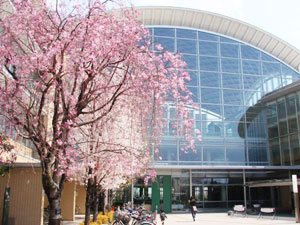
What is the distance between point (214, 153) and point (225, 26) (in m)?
12.2

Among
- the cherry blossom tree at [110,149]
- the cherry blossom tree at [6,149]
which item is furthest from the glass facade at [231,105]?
the cherry blossom tree at [6,149]

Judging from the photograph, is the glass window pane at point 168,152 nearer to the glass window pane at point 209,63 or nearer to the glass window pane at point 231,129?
the glass window pane at point 231,129

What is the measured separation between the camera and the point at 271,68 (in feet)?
111

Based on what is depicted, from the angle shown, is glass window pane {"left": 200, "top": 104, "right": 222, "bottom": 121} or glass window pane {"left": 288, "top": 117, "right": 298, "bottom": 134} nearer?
glass window pane {"left": 288, "top": 117, "right": 298, "bottom": 134}

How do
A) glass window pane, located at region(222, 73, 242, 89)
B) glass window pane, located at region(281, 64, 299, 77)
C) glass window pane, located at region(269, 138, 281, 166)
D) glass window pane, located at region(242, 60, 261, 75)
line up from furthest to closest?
1. glass window pane, located at region(281, 64, 299, 77)
2. glass window pane, located at region(242, 60, 261, 75)
3. glass window pane, located at region(222, 73, 242, 89)
4. glass window pane, located at region(269, 138, 281, 166)

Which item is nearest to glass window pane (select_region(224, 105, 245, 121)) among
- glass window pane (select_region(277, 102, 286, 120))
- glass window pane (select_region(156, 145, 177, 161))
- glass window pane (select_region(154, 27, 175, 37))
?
glass window pane (select_region(277, 102, 286, 120))

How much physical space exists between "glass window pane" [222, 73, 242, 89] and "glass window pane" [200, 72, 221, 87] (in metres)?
0.56

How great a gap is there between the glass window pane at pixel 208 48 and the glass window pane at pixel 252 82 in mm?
3586

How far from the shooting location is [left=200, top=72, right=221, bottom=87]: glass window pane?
1247 inches

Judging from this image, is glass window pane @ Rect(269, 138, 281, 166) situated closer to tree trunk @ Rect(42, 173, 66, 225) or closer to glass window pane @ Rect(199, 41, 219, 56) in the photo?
glass window pane @ Rect(199, 41, 219, 56)

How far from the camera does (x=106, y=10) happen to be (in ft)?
24.7

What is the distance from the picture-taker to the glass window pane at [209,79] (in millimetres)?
31672

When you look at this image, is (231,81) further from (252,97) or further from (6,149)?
(6,149)

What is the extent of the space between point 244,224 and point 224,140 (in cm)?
1269
